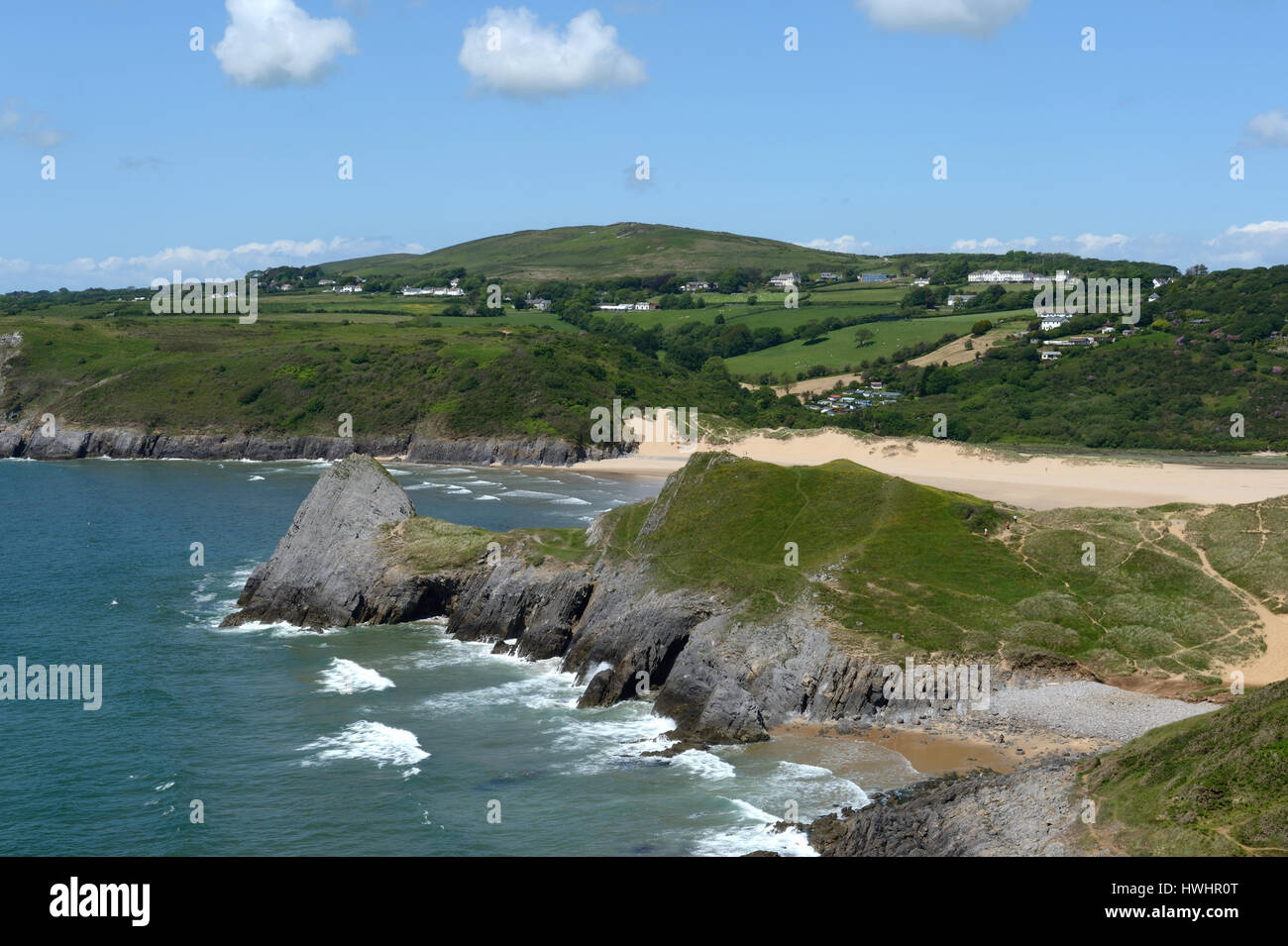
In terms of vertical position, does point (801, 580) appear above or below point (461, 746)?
above

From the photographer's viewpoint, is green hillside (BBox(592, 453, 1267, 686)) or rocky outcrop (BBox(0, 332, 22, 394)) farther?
rocky outcrop (BBox(0, 332, 22, 394))

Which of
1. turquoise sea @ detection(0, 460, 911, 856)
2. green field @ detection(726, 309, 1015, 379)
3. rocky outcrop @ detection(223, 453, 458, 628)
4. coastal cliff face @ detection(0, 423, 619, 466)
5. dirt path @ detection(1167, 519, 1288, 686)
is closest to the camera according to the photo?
turquoise sea @ detection(0, 460, 911, 856)

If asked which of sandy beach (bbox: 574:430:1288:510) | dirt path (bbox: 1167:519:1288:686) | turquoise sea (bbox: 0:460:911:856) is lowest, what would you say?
turquoise sea (bbox: 0:460:911:856)

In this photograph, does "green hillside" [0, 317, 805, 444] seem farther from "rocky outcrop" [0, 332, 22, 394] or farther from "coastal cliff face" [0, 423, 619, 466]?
"coastal cliff face" [0, 423, 619, 466]

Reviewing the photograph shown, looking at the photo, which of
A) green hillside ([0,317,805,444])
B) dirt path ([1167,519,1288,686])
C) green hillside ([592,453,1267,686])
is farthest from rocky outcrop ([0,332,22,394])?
dirt path ([1167,519,1288,686])

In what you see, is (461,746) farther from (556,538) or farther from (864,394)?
(864,394)

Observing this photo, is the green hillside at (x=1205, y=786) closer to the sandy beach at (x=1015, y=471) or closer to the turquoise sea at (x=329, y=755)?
the turquoise sea at (x=329, y=755)
